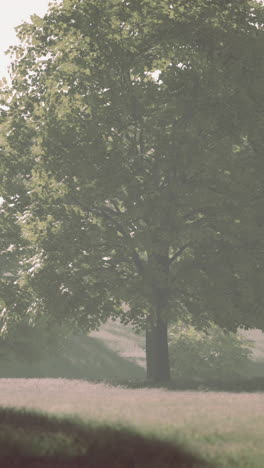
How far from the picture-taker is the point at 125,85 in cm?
2316

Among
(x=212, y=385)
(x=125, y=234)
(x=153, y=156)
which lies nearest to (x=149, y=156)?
(x=153, y=156)

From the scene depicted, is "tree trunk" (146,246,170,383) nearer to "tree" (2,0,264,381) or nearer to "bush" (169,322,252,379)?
"tree" (2,0,264,381)

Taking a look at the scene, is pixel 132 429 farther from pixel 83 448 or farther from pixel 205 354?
pixel 205 354

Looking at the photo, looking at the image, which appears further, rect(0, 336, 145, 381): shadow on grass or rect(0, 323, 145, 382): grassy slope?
rect(0, 323, 145, 382): grassy slope

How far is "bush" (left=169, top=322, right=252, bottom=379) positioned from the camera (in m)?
33.9

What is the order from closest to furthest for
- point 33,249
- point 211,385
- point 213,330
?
point 211,385, point 33,249, point 213,330

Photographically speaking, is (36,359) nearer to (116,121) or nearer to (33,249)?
(33,249)

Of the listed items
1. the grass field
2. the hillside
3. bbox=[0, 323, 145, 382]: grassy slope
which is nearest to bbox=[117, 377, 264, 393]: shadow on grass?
the grass field

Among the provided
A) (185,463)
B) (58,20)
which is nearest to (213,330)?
(58,20)

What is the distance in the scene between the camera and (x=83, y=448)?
30.7 feet

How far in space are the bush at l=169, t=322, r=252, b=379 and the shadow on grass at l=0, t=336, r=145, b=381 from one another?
3.76 meters

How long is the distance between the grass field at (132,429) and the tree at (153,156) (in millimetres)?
4085

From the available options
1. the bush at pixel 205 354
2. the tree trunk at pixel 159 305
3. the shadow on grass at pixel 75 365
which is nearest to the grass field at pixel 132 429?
the tree trunk at pixel 159 305

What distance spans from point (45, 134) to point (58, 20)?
409 cm
